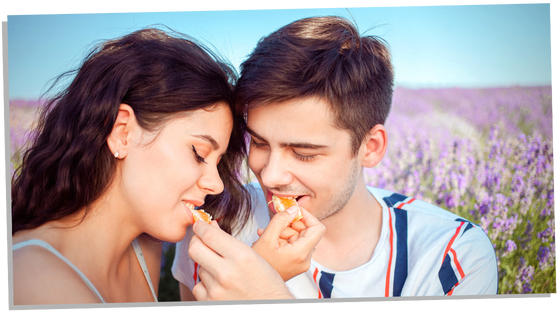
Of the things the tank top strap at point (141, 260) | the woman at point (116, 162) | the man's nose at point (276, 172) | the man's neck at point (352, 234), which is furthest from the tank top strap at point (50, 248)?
the man's neck at point (352, 234)

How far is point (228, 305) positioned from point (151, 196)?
958mm

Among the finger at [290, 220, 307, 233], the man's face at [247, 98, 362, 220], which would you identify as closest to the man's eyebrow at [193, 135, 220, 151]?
the man's face at [247, 98, 362, 220]

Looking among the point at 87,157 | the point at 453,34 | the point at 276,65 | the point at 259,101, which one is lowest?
the point at 87,157

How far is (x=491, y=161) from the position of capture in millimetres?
3486

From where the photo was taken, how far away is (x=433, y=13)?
3.18 metres

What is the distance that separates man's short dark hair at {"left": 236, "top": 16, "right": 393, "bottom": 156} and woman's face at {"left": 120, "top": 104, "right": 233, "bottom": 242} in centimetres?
37

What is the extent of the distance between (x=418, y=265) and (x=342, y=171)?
0.96 meters

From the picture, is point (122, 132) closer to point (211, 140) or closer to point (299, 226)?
point (211, 140)

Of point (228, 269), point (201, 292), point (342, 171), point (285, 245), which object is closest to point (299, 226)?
point (285, 245)

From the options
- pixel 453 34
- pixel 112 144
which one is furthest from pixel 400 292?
pixel 112 144

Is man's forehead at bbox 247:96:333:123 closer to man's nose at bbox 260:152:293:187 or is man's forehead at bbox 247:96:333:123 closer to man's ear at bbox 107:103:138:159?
man's nose at bbox 260:152:293:187

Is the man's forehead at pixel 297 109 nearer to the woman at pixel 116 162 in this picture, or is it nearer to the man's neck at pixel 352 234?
the woman at pixel 116 162

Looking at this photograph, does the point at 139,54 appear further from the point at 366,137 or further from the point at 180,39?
the point at 366,137

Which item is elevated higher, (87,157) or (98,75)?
(98,75)
